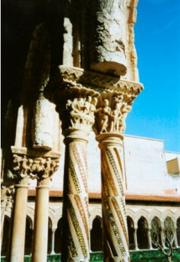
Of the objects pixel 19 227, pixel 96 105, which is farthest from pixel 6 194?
pixel 96 105

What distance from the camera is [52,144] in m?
6.65

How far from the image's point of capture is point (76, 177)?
11.0 ft

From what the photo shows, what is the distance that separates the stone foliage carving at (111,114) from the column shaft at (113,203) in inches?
6.4

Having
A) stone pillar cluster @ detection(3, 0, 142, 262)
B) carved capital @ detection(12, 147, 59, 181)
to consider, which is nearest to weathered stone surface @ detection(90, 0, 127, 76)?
stone pillar cluster @ detection(3, 0, 142, 262)

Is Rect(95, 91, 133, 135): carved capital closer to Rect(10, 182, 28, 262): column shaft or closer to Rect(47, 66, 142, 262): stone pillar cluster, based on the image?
Rect(47, 66, 142, 262): stone pillar cluster

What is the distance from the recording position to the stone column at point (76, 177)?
309 cm

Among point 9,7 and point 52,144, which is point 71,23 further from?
point 52,144

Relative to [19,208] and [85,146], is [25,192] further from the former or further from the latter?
[85,146]

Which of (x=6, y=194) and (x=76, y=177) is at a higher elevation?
(x=6, y=194)

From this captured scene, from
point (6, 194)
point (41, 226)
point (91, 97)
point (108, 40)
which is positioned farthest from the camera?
point (6, 194)

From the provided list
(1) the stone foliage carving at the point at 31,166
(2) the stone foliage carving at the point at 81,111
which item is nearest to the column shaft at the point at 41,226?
(1) the stone foliage carving at the point at 31,166

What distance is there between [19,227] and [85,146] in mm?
3549

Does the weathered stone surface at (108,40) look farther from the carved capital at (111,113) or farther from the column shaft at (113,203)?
the column shaft at (113,203)

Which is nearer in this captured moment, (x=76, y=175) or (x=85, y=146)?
(x=76, y=175)
